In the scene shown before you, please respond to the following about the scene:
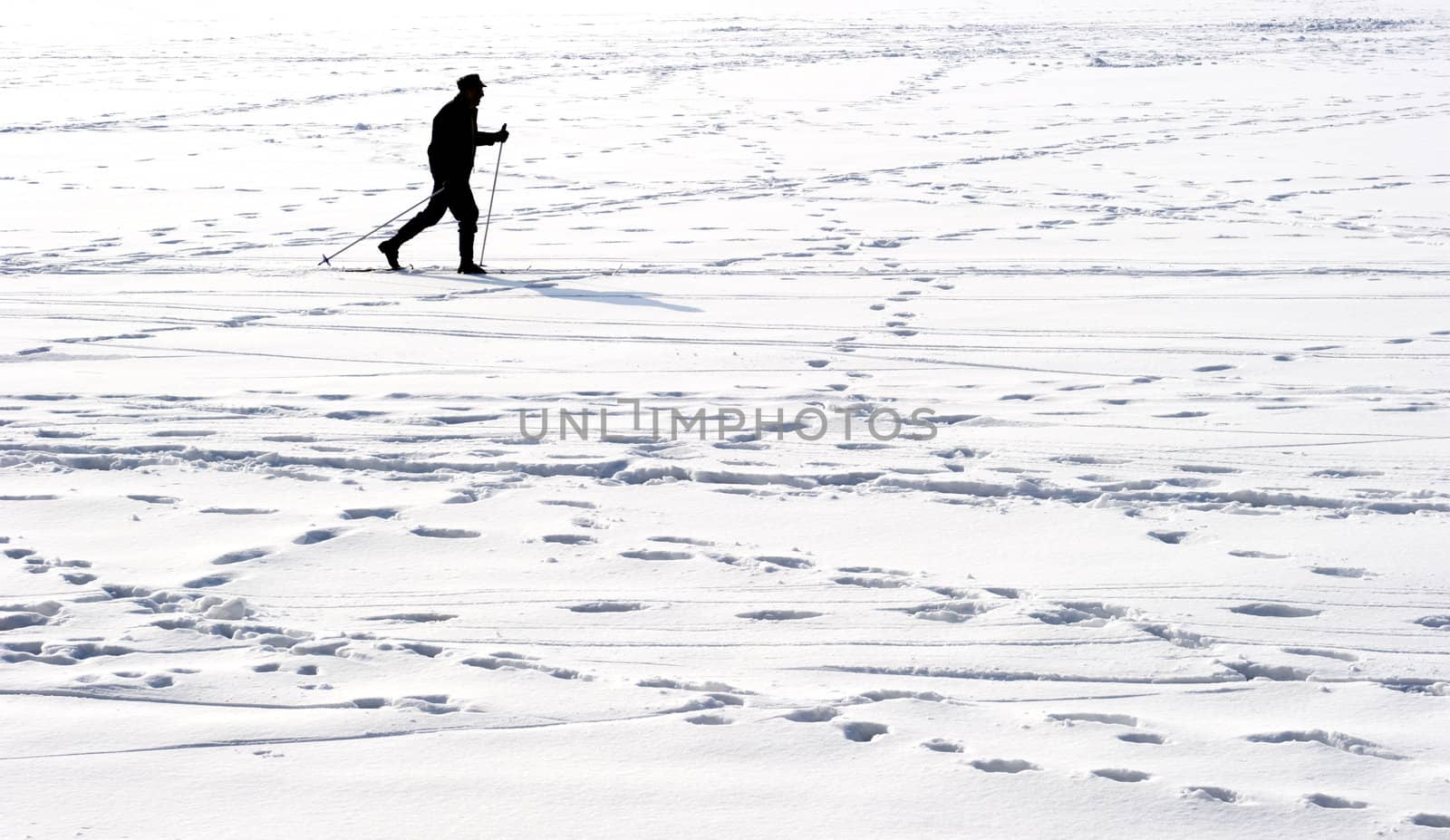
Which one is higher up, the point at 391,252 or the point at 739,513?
the point at 391,252

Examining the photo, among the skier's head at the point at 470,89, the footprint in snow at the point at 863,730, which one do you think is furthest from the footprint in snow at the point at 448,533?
the skier's head at the point at 470,89

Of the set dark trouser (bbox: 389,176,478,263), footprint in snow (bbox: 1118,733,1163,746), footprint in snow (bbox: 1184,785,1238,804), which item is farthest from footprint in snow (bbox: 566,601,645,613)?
dark trouser (bbox: 389,176,478,263)

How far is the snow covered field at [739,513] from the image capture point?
325 cm

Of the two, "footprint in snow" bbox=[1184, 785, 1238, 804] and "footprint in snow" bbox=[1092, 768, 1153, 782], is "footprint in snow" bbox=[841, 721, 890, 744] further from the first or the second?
"footprint in snow" bbox=[1184, 785, 1238, 804]

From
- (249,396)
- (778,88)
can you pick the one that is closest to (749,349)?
(249,396)

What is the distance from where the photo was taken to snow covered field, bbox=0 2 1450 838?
3.25 meters

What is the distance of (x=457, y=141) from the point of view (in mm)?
9461

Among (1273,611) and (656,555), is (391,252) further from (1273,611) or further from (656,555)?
(1273,611)

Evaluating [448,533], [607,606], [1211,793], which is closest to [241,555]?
[448,533]

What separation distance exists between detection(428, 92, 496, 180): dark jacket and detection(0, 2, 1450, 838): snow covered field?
72cm

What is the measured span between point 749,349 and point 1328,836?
466 cm

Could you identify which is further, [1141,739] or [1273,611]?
[1273,611]

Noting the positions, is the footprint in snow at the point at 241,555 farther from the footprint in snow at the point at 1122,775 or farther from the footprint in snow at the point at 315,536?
the footprint in snow at the point at 1122,775

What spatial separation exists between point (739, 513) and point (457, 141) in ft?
17.1
